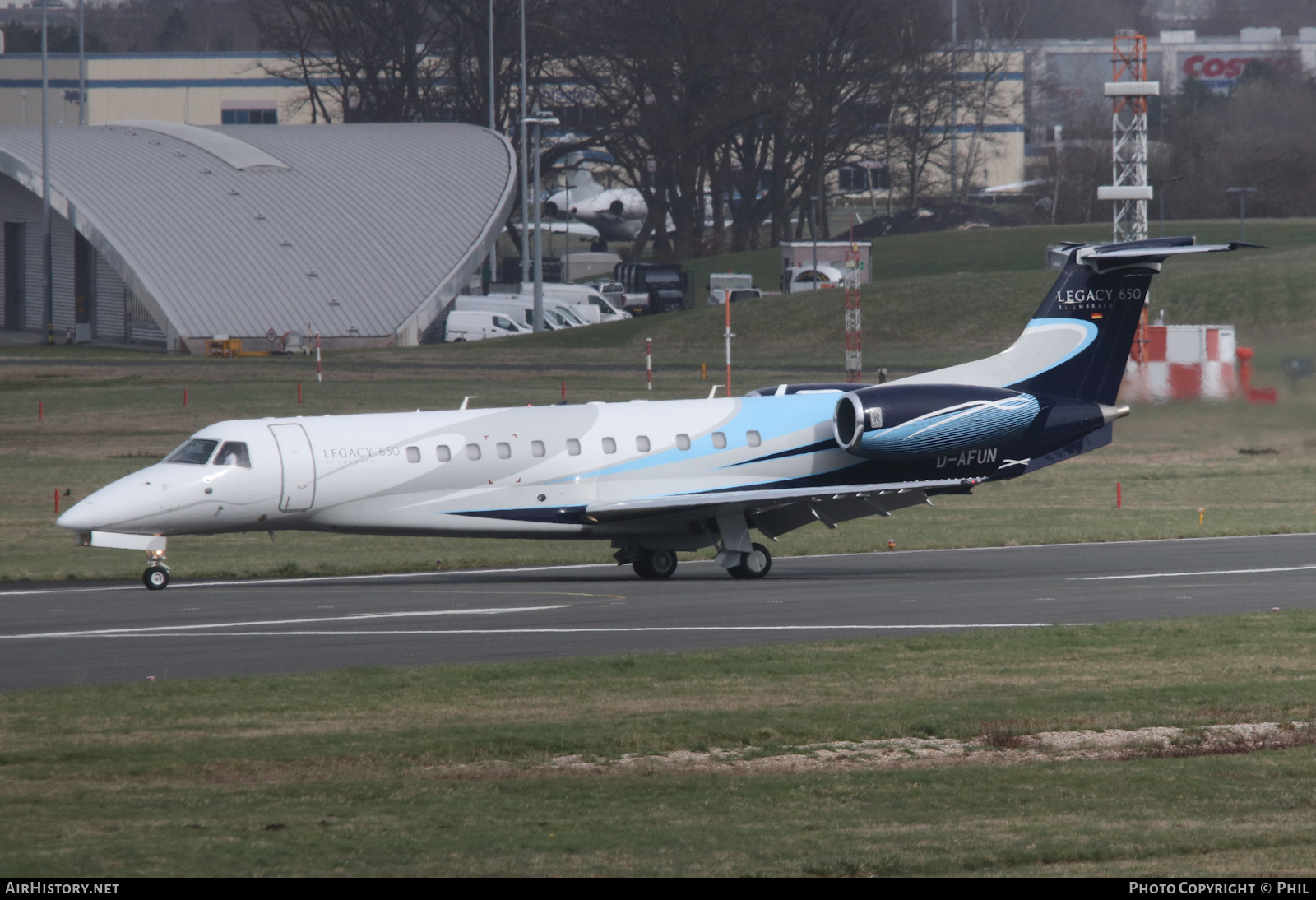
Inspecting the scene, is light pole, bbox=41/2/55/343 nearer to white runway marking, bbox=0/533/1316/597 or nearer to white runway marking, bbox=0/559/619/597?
white runway marking, bbox=0/559/619/597

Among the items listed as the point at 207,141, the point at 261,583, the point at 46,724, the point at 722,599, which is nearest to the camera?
the point at 46,724

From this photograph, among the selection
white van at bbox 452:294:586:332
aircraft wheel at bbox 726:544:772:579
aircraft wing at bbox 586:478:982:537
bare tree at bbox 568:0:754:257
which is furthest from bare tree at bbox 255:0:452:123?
aircraft wheel at bbox 726:544:772:579

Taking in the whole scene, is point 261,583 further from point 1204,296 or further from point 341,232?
point 1204,296

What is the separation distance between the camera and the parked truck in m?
102

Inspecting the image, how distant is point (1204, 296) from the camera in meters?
83.7

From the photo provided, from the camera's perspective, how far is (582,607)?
943 inches

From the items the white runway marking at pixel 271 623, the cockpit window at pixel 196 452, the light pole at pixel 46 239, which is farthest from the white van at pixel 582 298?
the white runway marking at pixel 271 623

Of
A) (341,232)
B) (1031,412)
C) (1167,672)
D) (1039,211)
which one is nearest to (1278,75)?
(1039,211)

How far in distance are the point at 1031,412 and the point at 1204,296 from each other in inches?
2335

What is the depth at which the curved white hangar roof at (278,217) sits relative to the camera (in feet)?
260

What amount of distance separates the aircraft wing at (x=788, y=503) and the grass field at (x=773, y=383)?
422 centimetres

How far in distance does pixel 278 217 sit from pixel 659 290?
26.6m

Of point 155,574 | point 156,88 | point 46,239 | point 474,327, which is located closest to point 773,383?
point 474,327

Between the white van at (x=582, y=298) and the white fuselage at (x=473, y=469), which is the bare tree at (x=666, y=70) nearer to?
the white van at (x=582, y=298)
